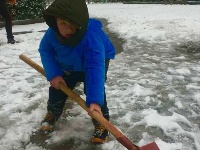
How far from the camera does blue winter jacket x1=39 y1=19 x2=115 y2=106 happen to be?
2.17 metres

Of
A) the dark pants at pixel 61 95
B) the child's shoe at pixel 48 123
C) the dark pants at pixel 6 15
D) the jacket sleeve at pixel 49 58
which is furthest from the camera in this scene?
the dark pants at pixel 6 15

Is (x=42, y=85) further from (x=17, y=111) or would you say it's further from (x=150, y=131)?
(x=150, y=131)

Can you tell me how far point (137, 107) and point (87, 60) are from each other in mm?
1187

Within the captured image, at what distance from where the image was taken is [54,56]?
2543mm

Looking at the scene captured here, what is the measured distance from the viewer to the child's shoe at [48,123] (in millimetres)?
2732

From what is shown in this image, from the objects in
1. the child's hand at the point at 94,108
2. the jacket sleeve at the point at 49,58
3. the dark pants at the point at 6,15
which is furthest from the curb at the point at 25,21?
the child's hand at the point at 94,108

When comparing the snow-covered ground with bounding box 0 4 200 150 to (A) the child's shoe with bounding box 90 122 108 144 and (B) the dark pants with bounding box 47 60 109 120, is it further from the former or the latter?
(B) the dark pants with bounding box 47 60 109 120

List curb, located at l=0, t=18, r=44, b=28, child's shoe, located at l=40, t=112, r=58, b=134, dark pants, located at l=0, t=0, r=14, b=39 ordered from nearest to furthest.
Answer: child's shoe, located at l=40, t=112, r=58, b=134 → dark pants, located at l=0, t=0, r=14, b=39 → curb, located at l=0, t=18, r=44, b=28

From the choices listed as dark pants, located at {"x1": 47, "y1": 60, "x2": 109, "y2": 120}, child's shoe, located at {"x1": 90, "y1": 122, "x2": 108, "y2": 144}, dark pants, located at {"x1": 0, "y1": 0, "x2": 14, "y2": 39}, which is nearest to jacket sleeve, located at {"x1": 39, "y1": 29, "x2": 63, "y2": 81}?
dark pants, located at {"x1": 47, "y1": 60, "x2": 109, "y2": 120}

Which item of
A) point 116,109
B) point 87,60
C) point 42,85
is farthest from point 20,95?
point 87,60

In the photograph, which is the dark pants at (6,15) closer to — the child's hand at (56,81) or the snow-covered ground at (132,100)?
the snow-covered ground at (132,100)

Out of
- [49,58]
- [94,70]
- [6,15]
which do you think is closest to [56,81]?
[49,58]

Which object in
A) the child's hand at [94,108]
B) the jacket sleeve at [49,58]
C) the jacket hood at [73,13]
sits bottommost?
the child's hand at [94,108]

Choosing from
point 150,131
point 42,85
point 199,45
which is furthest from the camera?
point 199,45
